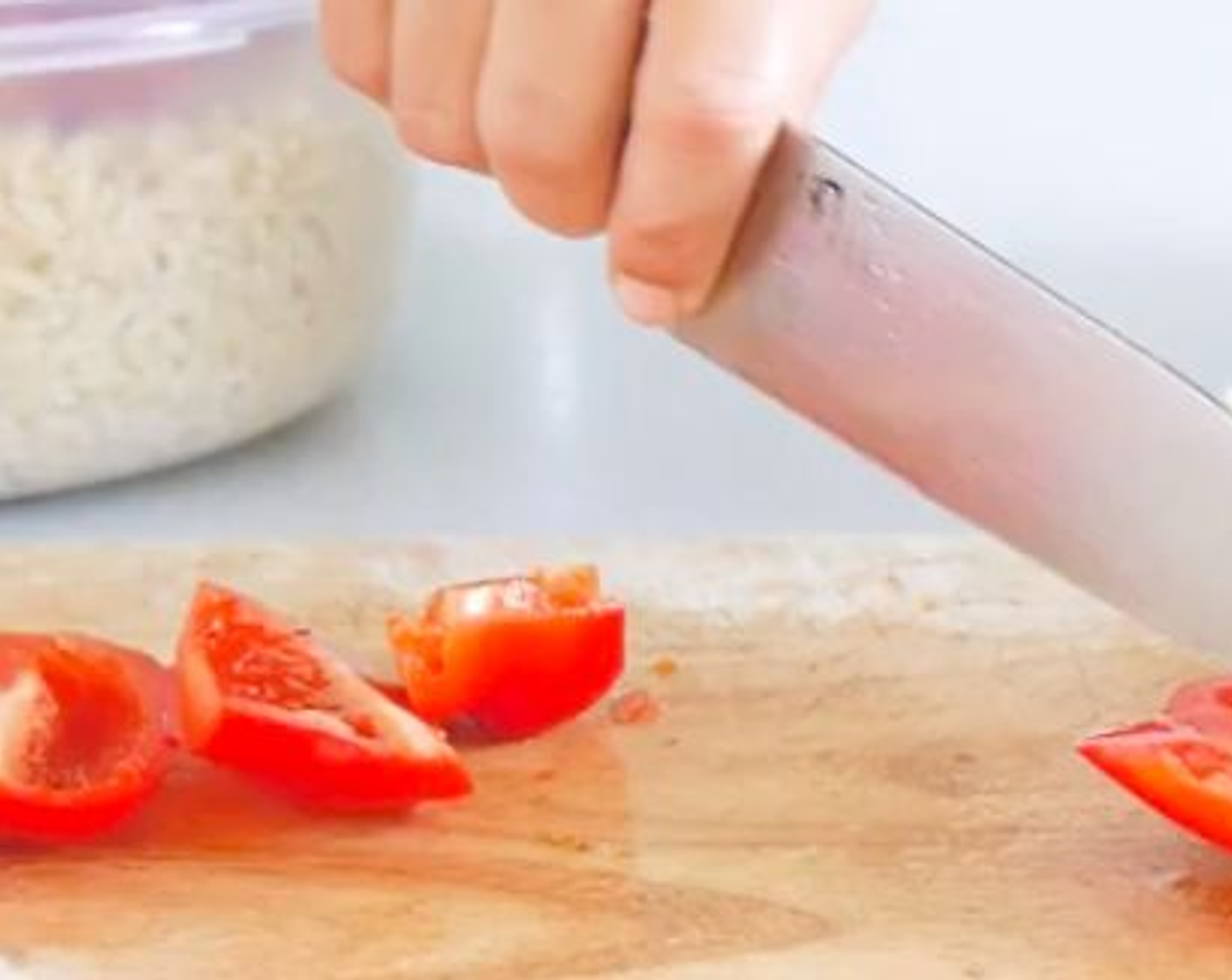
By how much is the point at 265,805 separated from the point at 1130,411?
0.33 metres

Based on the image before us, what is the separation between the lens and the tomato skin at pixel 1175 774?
1.17 m

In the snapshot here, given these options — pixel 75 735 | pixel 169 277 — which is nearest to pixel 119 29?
pixel 169 277

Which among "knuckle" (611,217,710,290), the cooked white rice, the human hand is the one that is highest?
the human hand

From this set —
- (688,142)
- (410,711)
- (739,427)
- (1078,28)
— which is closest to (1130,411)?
(688,142)

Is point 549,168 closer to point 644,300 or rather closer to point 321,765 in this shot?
point 644,300

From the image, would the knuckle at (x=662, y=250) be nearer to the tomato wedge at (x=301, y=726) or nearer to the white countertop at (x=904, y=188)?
the tomato wedge at (x=301, y=726)

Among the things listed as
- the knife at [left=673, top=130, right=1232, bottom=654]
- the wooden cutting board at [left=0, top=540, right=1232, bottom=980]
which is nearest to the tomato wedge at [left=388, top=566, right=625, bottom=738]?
the wooden cutting board at [left=0, top=540, right=1232, bottom=980]

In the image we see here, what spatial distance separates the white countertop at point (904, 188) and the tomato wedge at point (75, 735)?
325 mm

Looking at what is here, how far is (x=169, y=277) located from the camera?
1.44m

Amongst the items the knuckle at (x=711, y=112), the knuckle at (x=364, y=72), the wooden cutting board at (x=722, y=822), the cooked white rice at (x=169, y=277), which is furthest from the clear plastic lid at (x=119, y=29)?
the knuckle at (x=711, y=112)

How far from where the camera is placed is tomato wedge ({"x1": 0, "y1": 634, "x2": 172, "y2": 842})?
1173mm

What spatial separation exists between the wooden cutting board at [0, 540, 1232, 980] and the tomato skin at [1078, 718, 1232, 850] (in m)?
0.02

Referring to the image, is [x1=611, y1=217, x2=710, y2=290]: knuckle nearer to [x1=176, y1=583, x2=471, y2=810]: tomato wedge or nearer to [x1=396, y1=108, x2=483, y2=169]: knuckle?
[x1=396, y1=108, x2=483, y2=169]: knuckle

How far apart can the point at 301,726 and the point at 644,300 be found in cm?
22
